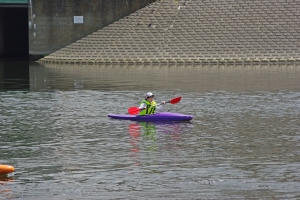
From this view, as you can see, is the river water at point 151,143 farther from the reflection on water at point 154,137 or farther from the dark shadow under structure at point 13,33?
the dark shadow under structure at point 13,33

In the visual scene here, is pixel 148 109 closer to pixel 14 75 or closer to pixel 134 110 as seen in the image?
pixel 134 110

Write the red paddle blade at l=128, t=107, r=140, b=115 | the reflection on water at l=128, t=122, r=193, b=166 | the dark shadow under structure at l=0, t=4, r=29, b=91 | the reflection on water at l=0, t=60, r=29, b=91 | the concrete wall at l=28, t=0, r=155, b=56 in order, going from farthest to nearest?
the dark shadow under structure at l=0, t=4, r=29, b=91 < the concrete wall at l=28, t=0, r=155, b=56 < the reflection on water at l=0, t=60, r=29, b=91 < the red paddle blade at l=128, t=107, r=140, b=115 < the reflection on water at l=128, t=122, r=193, b=166

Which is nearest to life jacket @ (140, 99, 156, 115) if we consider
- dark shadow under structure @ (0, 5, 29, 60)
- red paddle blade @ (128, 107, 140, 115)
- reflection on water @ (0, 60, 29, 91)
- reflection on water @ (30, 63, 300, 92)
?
red paddle blade @ (128, 107, 140, 115)

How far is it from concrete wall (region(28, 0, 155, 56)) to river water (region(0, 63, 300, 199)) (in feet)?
87.2

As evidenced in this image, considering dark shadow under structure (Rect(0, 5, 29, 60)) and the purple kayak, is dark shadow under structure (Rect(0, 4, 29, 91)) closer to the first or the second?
dark shadow under structure (Rect(0, 5, 29, 60))

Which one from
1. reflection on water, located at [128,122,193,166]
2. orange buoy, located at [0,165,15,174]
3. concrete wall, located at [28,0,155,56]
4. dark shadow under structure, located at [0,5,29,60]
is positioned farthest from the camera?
dark shadow under structure, located at [0,5,29,60]

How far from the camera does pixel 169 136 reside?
25422mm

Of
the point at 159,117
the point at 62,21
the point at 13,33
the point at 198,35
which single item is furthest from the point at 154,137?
the point at 13,33

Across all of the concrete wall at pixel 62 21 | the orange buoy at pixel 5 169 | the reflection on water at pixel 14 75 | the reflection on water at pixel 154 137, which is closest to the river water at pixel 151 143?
the reflection on water at pixel 154 137

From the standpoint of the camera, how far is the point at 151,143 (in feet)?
78.5

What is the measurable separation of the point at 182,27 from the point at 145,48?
4.25 metres

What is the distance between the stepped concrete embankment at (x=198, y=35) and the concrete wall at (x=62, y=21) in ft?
4.11

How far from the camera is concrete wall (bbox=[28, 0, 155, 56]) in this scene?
7194 centimetres

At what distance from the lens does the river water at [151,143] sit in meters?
17.6
